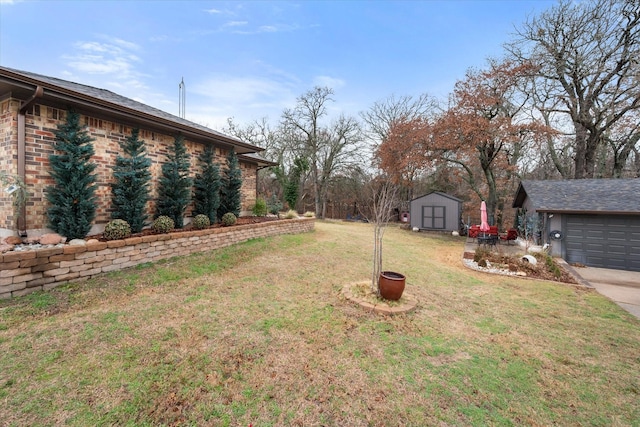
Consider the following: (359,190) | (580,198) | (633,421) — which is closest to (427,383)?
(633,421)

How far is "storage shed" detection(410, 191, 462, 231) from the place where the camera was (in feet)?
51.6

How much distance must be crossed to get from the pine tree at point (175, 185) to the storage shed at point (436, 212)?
14.2 meters

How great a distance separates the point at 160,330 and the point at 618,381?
202 inches

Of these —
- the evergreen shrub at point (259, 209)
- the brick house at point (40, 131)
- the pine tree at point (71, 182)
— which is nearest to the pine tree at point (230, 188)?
the evergreen shrub at point (259, 209)

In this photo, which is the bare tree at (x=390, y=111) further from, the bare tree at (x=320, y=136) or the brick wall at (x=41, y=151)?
the brick wall at (x=41, y=151)

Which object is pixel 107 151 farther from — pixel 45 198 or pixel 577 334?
pixel 577 334

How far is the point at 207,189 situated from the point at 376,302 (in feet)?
20.1

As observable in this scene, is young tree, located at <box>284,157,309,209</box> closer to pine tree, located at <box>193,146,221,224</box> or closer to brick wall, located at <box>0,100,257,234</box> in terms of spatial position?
pine tree, located at <box>193,146,221,224</box>

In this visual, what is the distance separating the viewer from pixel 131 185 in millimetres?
5684

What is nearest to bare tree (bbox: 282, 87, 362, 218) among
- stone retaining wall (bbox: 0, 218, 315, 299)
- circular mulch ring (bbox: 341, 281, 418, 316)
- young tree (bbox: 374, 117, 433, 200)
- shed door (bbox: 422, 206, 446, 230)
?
young tree (bbox: 374, 117, 433, 200)

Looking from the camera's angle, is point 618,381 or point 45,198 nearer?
point 618,381

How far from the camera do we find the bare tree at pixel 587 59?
464 inches

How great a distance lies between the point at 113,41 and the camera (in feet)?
25.2

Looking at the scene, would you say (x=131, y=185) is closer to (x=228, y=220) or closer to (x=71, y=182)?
(x=71, y=182)
